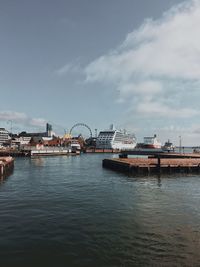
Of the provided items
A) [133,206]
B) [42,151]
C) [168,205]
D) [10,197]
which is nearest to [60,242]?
[133,206]

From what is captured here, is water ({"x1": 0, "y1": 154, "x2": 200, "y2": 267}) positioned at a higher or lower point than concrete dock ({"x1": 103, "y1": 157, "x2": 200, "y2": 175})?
lower

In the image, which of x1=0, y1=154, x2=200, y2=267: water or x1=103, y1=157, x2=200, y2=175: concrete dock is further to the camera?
x1=103, y1=157, x2=200, y2=175: concrete dock

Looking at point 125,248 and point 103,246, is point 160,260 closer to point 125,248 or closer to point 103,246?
point 125,248

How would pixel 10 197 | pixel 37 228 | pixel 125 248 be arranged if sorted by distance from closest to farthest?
1. pixel 125 248
2. pixel 37 228
3. pixel 10 197

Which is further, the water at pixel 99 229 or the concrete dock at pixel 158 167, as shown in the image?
the concrete dock at pixel 158 167

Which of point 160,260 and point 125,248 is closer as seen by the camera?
point 160,260

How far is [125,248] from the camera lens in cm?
1700

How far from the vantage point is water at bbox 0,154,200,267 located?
51.6ft

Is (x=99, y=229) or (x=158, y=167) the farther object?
(x=158, y=167)

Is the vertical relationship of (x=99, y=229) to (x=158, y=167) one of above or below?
below

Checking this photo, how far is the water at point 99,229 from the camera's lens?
619 inches

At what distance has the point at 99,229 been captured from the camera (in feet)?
67.6

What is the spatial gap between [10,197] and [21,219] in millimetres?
10045

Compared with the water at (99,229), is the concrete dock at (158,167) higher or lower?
higher
